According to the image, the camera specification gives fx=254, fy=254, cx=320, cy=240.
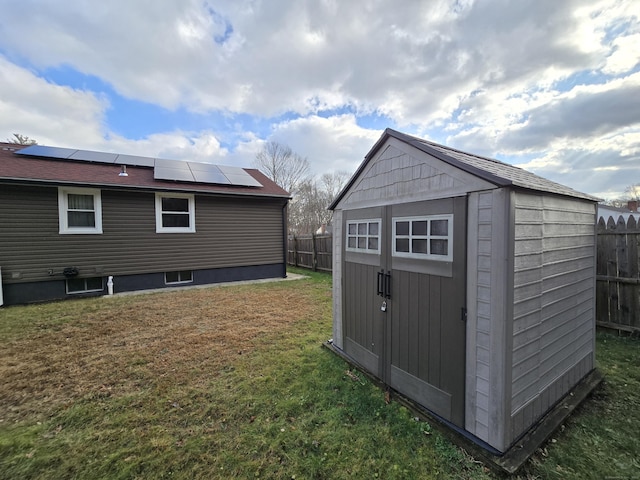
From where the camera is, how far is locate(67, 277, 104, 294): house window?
742 cm

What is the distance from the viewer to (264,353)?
374cm

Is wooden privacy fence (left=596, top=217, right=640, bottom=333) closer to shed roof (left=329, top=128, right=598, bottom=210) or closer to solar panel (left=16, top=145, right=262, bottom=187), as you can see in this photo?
shed roof (left=329, top=128, right=598, bottom=210)

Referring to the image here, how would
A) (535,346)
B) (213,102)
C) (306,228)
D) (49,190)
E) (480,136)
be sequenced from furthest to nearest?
(306,228), (480,136), (213,102), (49,190), (535,346)

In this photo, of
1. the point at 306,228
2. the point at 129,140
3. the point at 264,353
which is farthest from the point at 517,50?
the point at 306,228

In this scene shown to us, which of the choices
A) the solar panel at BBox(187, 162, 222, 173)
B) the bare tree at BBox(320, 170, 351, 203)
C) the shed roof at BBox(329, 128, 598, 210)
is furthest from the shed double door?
the bare tree at BBox(320, 170, 351, 203)

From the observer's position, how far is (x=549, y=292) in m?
2.29

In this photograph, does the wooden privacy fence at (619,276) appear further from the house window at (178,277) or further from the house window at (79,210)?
the house window at (79,210)

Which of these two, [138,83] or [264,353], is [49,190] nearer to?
[138,83]

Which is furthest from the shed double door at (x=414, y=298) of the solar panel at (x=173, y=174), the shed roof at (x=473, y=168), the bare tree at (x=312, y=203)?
the bare tree at (x=312, y=203)

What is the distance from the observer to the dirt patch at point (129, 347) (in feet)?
9.70

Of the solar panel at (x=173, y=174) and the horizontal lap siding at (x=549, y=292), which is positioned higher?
the solar panel at (x=173, y=174)

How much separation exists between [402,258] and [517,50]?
6.07 meters

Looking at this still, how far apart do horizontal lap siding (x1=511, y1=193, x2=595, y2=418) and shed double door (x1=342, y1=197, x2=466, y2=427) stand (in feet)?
1.31

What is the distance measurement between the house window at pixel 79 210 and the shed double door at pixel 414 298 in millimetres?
8296
